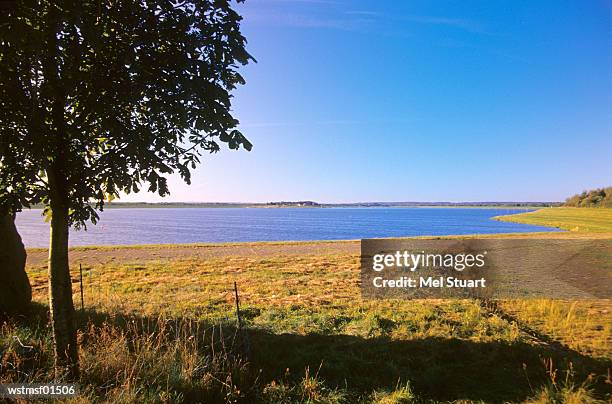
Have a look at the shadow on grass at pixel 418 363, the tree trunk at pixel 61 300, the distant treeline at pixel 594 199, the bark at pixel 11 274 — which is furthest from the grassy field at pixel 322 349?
the distant treeline at pixel 594 199

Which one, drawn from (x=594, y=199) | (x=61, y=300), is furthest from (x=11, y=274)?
(x=594, y=199)

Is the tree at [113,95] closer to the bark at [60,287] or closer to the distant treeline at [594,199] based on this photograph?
the bark at [60,287]

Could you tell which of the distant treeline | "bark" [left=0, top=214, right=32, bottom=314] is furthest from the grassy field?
the distant treeline

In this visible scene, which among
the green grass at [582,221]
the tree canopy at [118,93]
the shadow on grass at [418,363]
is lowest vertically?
the shadow on grass at [418,363]

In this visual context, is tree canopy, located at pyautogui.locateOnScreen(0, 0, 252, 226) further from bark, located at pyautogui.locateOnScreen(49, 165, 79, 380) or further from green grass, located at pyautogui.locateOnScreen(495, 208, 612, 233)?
green grass, located at pyautogui.locateOnScreen(495, 208, 612, 233)

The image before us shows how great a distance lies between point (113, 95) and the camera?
4531mm

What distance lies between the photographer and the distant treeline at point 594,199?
10901 centimetres

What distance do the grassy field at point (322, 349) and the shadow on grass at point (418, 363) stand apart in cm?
2

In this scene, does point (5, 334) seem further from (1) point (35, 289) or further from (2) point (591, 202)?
(2) point (591, 202)

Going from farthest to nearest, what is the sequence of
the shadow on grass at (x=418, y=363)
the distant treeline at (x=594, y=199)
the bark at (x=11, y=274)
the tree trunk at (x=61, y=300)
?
the distant treeline at (x=594, y=199)
the bark at (x=11, y=274)
the shadow on grass at (x=418, y=363)
the tree trunk at (x=61, y=300)

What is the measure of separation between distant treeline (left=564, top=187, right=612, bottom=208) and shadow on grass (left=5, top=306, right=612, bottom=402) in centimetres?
12830

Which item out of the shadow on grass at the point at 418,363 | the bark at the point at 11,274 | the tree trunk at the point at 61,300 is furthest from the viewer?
the bark at the point at 11,274

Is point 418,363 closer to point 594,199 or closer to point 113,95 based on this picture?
point 113,95

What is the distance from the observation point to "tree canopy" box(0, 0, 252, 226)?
4.11 meters
